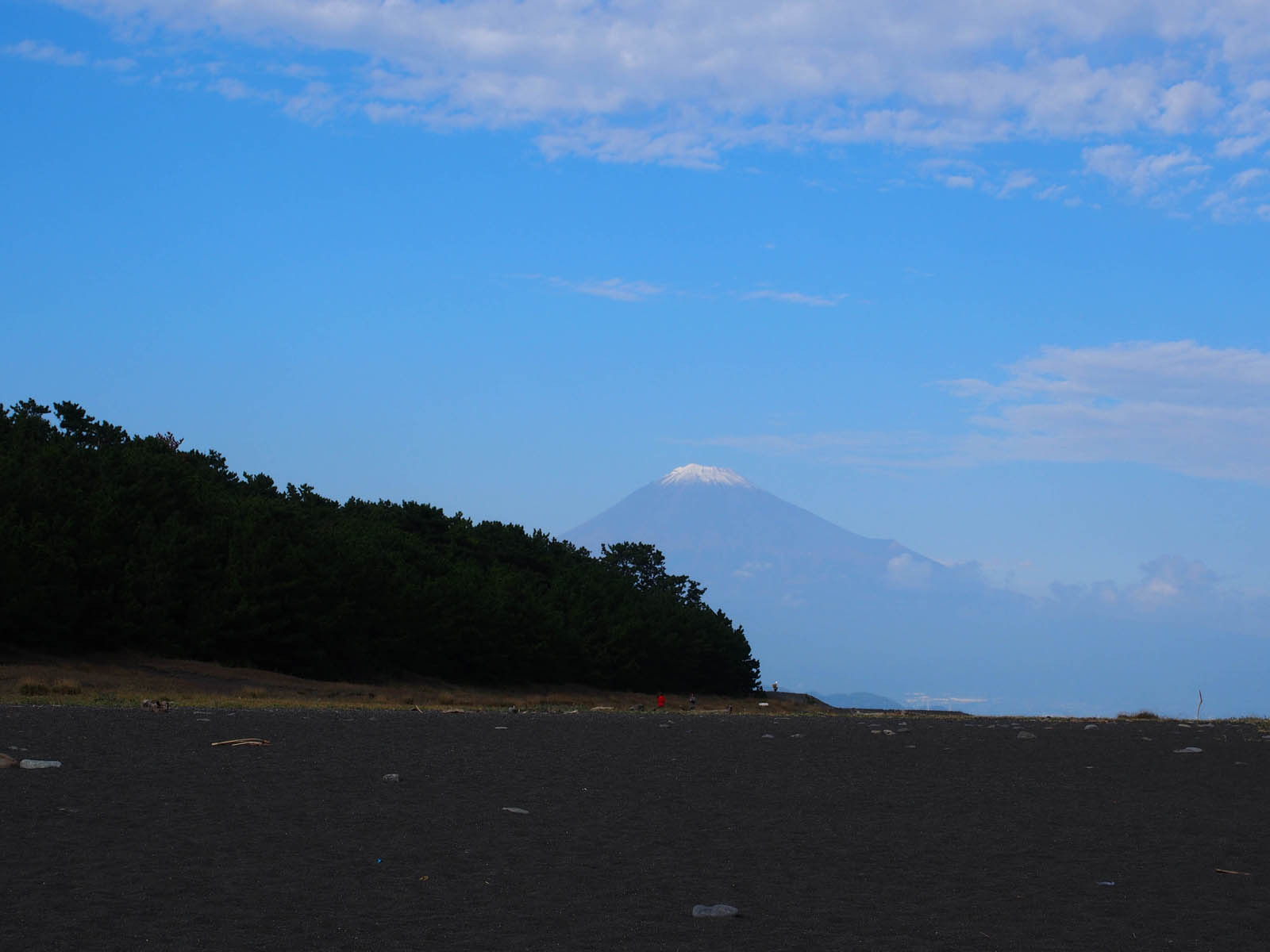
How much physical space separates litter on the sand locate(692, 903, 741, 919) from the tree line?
3690 cm

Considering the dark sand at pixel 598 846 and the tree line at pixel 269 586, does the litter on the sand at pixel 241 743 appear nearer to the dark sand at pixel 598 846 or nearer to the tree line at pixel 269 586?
the dark sand at pixel 598 846

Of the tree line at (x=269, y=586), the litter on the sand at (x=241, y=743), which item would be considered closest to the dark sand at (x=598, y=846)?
the litter on the sand at (x=241, y=743)

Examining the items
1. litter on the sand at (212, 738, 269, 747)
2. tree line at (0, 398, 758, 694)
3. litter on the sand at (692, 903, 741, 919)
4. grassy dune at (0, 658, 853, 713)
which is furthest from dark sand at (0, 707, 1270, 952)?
tree line at (0, 398, 758, 694)

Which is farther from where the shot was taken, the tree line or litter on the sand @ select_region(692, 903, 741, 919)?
the tree line

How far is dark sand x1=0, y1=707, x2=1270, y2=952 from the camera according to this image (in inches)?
266

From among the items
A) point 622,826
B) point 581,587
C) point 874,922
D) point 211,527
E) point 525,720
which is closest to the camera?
point 874,922

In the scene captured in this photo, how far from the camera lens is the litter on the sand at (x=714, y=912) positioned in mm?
7109

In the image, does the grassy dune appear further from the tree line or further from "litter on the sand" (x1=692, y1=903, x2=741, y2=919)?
"litter on the sand" (x1=692, y1=903, x2=741, y2=919)

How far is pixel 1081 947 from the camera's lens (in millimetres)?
6621

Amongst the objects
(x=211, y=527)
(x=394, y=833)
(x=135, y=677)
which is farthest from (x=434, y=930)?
(x=211, y=527)

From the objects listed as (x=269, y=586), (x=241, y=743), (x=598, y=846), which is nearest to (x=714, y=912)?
(x=598, y=846)

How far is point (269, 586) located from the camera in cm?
4897

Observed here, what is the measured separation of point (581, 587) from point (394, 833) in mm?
75173

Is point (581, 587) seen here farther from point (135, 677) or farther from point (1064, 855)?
point (1064, 855)
